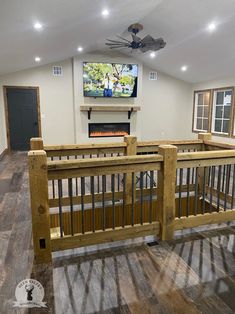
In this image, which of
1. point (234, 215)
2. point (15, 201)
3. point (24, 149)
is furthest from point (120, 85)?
point (234, 215)

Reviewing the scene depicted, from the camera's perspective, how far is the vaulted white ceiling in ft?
13.1

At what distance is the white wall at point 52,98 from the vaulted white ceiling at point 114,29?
37 centimetres

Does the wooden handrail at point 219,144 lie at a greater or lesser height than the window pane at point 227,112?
lesser

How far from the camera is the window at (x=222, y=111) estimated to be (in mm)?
7930

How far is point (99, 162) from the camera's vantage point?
197 cm

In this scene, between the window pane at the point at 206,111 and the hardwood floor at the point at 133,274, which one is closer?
the hardwood floor at the point at 133,274

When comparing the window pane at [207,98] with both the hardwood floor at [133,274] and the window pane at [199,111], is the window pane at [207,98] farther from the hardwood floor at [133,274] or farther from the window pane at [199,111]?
the hardwood floor at [133,274]

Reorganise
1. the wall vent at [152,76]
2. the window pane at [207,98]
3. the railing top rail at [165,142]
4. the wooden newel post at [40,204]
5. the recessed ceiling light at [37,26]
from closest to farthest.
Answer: the wooden newel post at [40,204] < the railing top rail at [165,142] < the recessed ceiling light at [37,26] < the window pane at [207,98] < the wall vent at [152,76]

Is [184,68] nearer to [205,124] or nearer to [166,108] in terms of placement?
[166,108]

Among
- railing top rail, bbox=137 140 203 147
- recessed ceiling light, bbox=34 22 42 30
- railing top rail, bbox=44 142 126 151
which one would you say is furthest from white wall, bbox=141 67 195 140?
railing top rail, bbox=44 142 126 151

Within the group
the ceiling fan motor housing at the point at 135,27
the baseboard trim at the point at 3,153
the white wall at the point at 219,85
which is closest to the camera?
the ceiling fan motor housing at the point at 135,27

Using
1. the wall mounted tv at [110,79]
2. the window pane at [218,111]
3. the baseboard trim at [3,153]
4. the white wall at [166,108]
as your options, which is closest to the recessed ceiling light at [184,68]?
the white wall at [166,108]

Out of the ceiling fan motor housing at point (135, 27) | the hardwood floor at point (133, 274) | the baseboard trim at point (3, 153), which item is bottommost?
the hardwood floor at point (133, 274)

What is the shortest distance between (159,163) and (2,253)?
159 centimetres
